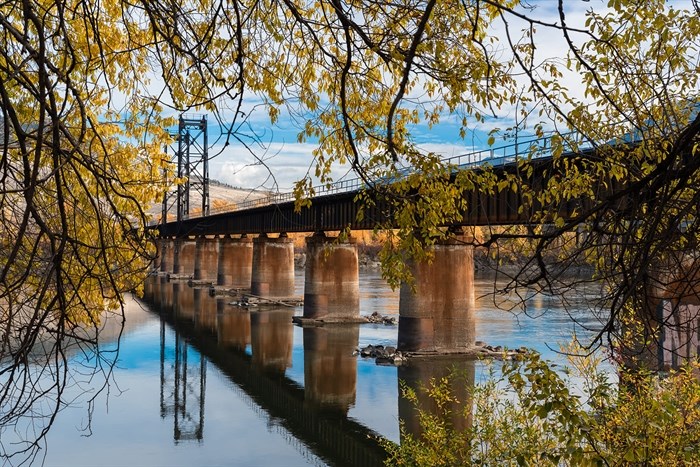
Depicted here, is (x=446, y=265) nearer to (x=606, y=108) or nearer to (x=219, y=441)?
(x=219, y=441)

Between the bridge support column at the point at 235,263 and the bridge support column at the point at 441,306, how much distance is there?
42066 mm

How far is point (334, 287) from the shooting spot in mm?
46562

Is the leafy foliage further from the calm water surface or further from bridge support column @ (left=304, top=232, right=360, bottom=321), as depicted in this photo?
bridge support column @ (left=304, top=232, right=360, bottom=321)

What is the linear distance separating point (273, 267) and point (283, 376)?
3052 centimetres

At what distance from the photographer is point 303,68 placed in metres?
6.36

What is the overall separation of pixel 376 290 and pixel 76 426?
1870 inches

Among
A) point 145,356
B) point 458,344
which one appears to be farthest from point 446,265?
point 145,356

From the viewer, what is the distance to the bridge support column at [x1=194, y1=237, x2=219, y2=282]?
85.9m

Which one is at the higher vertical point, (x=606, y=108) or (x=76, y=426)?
(x=606, y=108)

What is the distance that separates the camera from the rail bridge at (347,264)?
2867 centimetres

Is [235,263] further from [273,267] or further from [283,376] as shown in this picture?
[283,376]

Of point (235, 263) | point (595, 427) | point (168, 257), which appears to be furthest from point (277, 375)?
point (168, 257)

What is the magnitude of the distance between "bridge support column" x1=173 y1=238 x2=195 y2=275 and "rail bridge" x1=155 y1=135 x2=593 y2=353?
13911 millimetres

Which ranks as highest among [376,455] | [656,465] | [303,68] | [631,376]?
[303,68]
